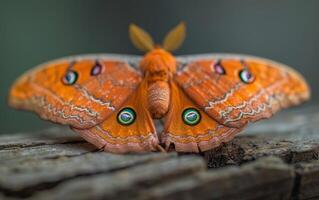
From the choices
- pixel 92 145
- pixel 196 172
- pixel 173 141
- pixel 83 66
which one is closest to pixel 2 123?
pixel 83 66

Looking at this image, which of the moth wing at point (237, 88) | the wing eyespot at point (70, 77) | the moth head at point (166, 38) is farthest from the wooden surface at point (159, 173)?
the moth head at point (166, 38)

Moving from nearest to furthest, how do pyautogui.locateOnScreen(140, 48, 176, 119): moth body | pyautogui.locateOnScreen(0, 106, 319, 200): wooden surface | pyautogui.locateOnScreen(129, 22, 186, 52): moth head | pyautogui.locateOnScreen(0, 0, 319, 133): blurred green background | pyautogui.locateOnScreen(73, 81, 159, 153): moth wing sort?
pyautogui.locateOnScreen(0, 106, 319, 200): wooden surface → pyautogui.locateOnScreen(73, 81, 159, 153): moth wing → pyautogui.locateOnScreen(140, 48, 176, 119): moth body → pyautogui.locateOnScreen(129, 22, 186, 52): moth head → pyautogui.locateOnScreen(0, 0, 319, 133): blurred green background

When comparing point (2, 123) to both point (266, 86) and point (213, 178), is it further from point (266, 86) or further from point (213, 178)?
point (213, 178)

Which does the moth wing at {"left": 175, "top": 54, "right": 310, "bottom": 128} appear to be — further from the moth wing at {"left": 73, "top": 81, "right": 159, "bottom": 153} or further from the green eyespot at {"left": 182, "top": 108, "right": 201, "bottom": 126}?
the moth wing at {"left": 73, "top": 81, "right": 159, "bottom": 153}

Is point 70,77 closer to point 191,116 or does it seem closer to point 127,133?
point 127,133

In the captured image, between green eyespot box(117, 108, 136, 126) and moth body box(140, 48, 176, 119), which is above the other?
moth body box(140, 48, 176, 119)

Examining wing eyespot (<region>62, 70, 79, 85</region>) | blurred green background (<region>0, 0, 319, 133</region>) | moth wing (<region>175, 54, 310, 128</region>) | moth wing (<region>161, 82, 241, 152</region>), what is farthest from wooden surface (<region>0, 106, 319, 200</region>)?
blurred green background (<region>0, 0, 319, 133</region>)

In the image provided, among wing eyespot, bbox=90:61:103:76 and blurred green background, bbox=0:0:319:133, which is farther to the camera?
blurred green background, bbox=0:0:319:133

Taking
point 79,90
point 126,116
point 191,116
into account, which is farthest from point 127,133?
point 79,90
